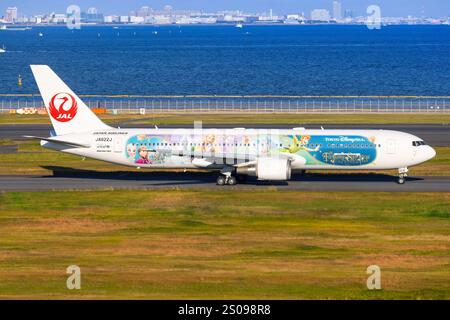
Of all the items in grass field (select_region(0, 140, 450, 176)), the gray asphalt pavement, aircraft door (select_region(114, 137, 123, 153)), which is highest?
aircraft door (select_region(114, 137, 123, 153))

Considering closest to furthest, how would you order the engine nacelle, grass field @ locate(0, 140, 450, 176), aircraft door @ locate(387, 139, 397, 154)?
1. the engine nacelle
2. aircraft door @ locate(387, 139, 397, 154)
3. grass field @ locate(0, 140, 450, 176)

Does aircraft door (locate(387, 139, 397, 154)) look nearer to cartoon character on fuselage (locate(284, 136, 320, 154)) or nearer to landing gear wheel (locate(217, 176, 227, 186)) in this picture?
cartoon character on fuselage (locate(284, 136, 320, 154))

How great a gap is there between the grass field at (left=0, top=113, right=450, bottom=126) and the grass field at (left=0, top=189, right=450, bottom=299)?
50185 mm

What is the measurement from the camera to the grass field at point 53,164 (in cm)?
7756

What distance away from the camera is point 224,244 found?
5075 cm

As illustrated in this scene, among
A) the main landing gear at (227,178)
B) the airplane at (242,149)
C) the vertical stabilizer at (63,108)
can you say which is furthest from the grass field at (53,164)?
the main landing gear at (227,178)

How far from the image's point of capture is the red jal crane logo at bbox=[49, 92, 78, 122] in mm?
71875

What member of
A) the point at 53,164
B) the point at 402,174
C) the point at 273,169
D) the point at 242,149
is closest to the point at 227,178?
the point at 242,149

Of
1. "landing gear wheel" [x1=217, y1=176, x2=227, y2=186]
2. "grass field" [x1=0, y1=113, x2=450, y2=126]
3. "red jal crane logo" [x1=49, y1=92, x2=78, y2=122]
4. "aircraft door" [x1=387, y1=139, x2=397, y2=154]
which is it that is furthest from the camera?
"grass field" [x1=0, y1=113, x2=450, y2=126]

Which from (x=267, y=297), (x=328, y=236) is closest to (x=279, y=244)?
(x=328, y=236)

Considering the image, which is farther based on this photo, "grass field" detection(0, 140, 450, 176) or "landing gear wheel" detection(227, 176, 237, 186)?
"grass field" detection(0, 140, 450, 176)

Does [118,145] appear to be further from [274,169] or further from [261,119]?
[261,119]

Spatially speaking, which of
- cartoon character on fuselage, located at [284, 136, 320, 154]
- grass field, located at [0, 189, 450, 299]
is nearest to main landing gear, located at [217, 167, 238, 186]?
grass field, located at [0, 189, 450, 299]

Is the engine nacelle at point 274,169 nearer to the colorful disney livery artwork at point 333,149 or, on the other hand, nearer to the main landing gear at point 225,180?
the colorful disney livery artwork at point 333,149
